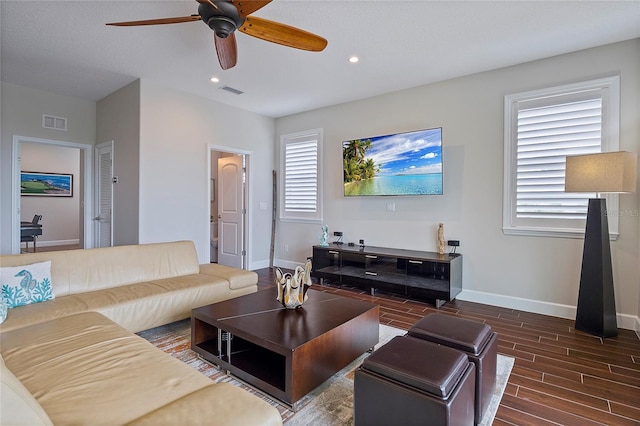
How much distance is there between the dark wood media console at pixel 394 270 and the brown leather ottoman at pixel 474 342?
1.80 metres

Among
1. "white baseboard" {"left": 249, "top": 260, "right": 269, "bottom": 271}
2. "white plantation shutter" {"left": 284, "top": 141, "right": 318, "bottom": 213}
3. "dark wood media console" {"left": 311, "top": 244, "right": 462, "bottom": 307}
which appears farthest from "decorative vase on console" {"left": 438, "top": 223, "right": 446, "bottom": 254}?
"white baseboard" {"left": 249, "top": 260, "right": 269, "bottom": 271}

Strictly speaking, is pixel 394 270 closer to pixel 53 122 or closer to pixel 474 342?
pixel 474 342

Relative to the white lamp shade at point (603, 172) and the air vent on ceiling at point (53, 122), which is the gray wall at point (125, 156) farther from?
the white lamp shade at point (603, 172)

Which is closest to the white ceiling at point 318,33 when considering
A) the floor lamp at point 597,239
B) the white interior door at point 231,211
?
the floor lamp at point 597,239

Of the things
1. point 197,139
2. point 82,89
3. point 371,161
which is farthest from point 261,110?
point 82,89

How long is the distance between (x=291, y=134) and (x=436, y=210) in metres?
3.00

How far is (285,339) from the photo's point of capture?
191 cm

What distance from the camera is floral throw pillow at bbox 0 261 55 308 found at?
7.63ft

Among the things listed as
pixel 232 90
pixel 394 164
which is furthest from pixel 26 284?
pixel 394 164

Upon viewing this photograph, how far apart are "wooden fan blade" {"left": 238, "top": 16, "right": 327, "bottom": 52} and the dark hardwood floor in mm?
2680

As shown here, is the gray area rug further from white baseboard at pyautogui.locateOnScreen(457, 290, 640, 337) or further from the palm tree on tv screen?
the palm tree on tv screen

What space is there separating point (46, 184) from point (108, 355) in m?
9.27

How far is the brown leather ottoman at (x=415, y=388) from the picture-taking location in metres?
1.34

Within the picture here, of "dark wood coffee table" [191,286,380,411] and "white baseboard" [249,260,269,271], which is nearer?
"dark wood coffee table" [191,286,380,411]
